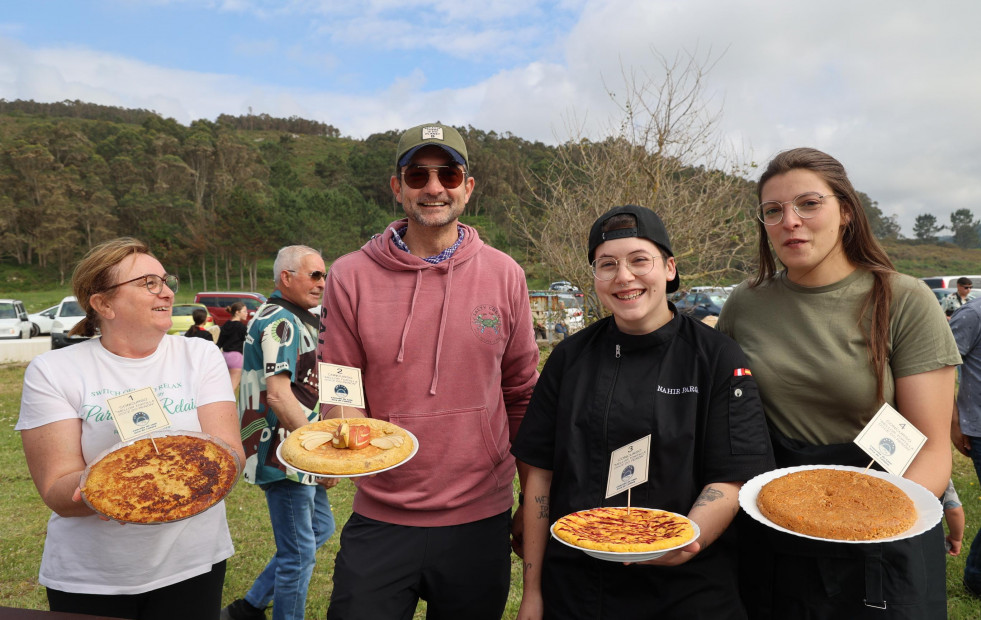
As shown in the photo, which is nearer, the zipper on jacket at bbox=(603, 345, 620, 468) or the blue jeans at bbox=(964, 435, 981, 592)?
the zipper on jacket at bbox=(603, 345, 620, 468)

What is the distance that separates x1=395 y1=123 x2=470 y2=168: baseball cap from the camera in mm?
2455

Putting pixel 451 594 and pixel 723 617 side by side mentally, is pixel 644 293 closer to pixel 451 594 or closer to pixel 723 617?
pixel 723 617

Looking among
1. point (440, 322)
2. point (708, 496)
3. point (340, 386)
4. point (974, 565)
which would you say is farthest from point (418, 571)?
point (974, 565)

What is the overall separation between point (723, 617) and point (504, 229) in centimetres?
3392

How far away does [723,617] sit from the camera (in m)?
1.89

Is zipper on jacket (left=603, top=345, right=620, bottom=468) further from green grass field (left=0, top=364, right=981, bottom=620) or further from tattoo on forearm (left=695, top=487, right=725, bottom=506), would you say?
green grass field (left=0, top=364, right=981, bottom=620)

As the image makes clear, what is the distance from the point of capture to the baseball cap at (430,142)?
246cm


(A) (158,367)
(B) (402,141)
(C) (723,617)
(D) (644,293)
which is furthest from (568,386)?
(A) (158,367)

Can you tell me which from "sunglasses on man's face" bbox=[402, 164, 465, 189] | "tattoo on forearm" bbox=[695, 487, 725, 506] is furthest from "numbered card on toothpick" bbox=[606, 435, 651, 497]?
"sunglasses on man's face" bbox=[402, 164, 465, 189]

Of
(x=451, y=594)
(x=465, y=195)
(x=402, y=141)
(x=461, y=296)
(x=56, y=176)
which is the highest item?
(x=56, y=176)

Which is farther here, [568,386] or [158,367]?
[158,367]

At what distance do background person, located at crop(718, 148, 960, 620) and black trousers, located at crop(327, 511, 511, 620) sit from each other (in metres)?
0.95

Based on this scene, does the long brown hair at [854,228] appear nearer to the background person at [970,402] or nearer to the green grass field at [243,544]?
the background person at [970,402]

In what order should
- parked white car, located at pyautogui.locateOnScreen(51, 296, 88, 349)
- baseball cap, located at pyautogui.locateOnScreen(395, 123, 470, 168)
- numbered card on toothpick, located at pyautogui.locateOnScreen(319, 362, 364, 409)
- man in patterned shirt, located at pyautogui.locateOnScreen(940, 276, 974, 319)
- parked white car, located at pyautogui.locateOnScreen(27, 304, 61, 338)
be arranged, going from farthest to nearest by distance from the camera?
parked white car, located at pyautogui.locateOnScreen(27, 304, 61, 338)
parked white car, located at pyautogui.locateOnScreen(51, 296, 88, 349)
man in patterned shirt, located at pyautogui.locateOnScreen(940, 276, 974, 319)
baseball cap, located at pyautogui.locateOnScreen(395, 123, 470, 168)
numbered card on toothpick, located at pyautogui.locateOnScreen(319, 362, 364, 409)
